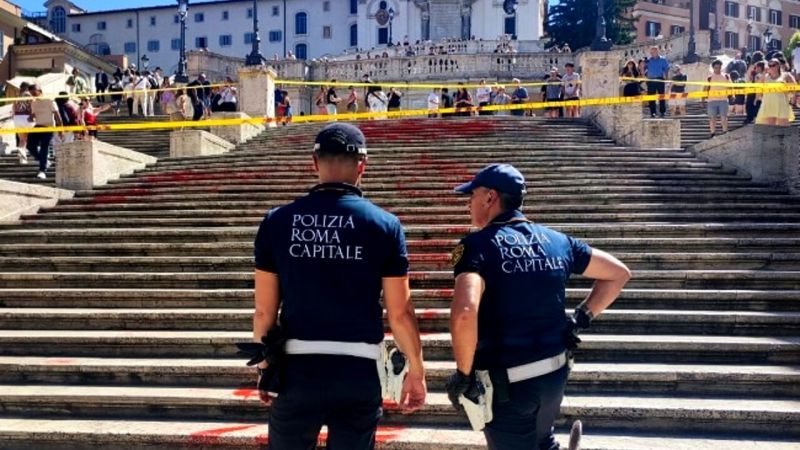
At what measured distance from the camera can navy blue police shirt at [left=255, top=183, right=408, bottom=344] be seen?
3.57m

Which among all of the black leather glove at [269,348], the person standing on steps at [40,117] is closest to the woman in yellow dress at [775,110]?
the black leather glove at [269,348]

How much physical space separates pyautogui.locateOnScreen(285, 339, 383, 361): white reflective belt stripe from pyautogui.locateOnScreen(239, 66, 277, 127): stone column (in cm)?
1682

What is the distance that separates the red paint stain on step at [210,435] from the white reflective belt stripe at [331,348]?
2533 mm

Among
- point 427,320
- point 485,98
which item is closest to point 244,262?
point 427,320

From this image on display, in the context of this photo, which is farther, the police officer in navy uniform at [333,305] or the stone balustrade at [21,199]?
the stone balustrade at [21,199]

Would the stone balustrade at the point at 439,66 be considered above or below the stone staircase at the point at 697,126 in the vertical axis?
above

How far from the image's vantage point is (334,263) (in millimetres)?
3568

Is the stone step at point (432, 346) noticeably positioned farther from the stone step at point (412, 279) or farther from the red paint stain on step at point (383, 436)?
the red paint stain on step at point (383, 436)

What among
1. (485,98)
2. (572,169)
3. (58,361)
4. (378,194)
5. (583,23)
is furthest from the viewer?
(583,23)

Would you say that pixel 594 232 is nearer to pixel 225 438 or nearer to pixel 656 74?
pixel 225 438

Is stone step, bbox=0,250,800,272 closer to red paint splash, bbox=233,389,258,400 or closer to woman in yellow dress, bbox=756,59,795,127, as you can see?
red paint splash, bbox=233,389,258,400

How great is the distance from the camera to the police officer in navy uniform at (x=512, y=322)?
3.67m

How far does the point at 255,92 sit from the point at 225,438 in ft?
49.9

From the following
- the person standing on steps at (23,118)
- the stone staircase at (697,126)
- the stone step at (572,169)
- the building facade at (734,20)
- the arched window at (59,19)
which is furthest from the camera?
the arched window at (59,19)
